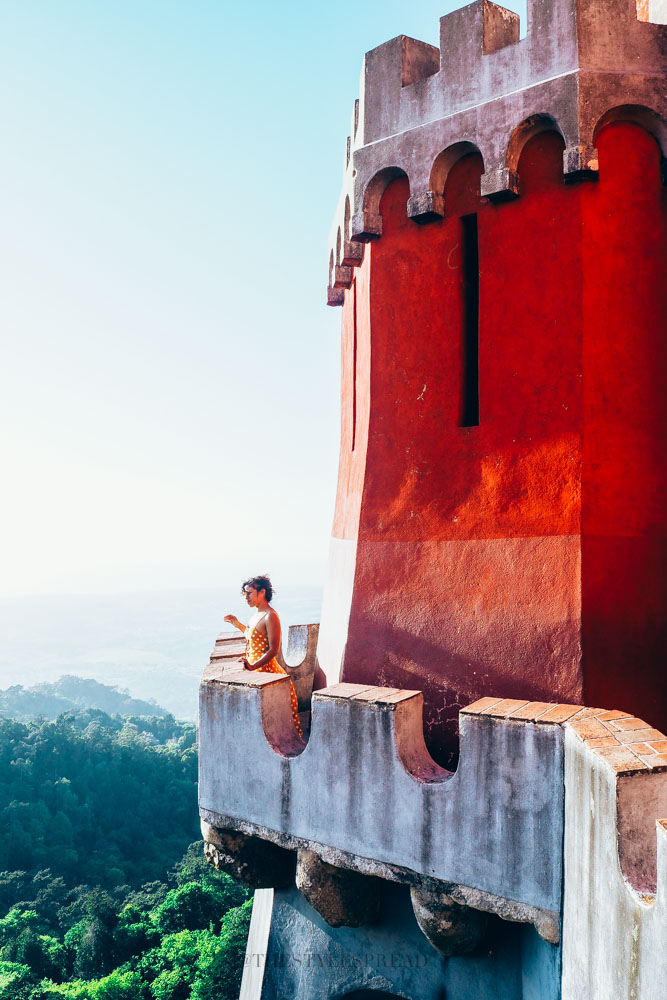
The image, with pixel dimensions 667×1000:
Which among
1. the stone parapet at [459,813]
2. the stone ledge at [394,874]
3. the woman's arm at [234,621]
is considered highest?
the woman's arm at [234,621]

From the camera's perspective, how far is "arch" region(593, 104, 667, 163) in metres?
5.02

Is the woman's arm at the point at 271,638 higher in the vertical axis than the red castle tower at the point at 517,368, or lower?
lower

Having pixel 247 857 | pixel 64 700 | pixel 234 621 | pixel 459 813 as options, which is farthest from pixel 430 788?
pixel 64 700

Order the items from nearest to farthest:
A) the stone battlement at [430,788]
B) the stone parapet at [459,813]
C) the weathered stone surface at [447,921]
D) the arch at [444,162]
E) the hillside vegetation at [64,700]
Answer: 1. the stone parapet at [459,813]
2. the stone battlement at [430,788]
3. the weathered stone surface at [447,921]
4. the arch at [444,162]
5. the hillside vegetation at [64,700]

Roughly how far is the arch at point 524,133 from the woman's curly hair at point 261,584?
→ 3.93m

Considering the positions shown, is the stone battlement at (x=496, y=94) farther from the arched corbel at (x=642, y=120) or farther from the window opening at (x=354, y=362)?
the window opening at (x=354, y=362)

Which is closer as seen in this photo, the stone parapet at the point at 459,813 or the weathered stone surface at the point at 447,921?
the stone parapet at the point at 459,813

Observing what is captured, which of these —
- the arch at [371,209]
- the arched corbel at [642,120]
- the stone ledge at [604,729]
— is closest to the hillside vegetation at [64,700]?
the arch at [371,209]

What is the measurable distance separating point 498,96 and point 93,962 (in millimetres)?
36213

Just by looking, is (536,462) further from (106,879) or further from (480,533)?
(106,879)

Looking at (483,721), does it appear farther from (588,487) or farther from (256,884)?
(256,884)

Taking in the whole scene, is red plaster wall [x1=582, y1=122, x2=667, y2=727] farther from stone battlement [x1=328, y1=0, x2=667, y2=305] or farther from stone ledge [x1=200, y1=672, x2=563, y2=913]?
stone ledge [x1=200, y1=672, x2=563, y2=913]

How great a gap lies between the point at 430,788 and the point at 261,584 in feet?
9.89

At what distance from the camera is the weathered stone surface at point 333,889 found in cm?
509
